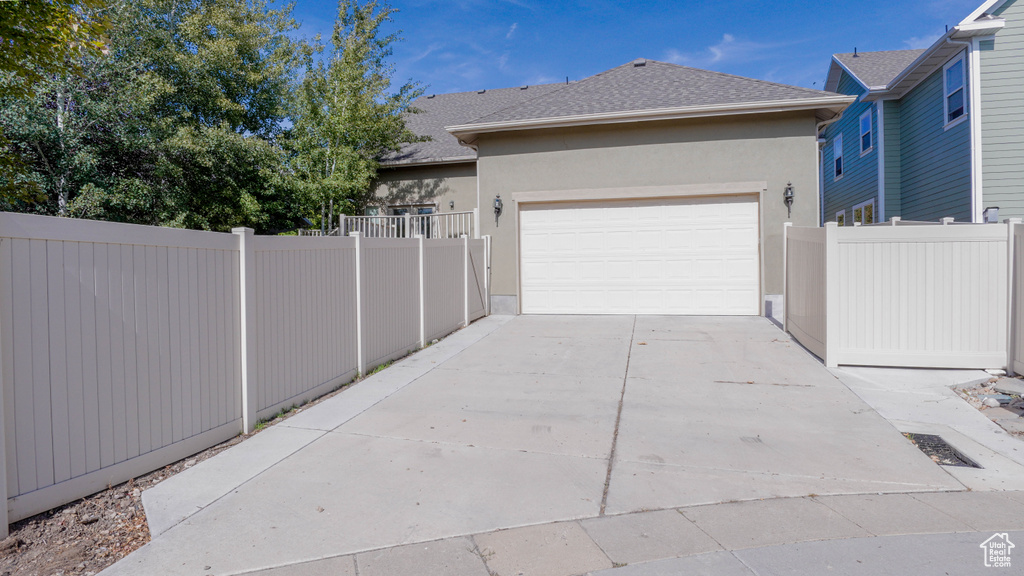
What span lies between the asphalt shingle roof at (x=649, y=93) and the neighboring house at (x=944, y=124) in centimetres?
396

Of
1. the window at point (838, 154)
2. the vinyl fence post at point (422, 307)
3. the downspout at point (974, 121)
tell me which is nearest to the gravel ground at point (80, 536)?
the vinyl fence post at point (422, 307)

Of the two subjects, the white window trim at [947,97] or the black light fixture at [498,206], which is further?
the black light fixture at [498,206]

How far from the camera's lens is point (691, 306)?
34.1 feet

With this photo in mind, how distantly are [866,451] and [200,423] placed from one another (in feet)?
15.7

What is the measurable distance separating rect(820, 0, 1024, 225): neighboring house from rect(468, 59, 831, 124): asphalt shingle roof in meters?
3.96

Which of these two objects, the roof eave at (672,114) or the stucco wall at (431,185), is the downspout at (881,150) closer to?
the roof eave at (672,114)

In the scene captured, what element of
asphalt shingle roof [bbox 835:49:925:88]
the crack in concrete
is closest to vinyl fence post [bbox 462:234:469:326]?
the crack in concrete

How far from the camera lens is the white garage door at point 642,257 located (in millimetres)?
10227

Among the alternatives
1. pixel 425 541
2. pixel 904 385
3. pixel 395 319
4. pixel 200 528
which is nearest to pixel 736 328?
pixel 904 385

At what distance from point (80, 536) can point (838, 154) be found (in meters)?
21.5

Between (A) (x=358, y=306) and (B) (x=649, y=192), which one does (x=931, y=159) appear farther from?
(A) (x=358, y=306)

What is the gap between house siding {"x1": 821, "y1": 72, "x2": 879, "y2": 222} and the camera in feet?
50.5

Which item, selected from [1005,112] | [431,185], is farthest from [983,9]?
[431,185]

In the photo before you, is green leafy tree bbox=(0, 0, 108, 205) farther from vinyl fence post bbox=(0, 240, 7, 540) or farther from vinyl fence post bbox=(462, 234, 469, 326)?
vinyl fence post bbox=(462, 234, 469, 326)
